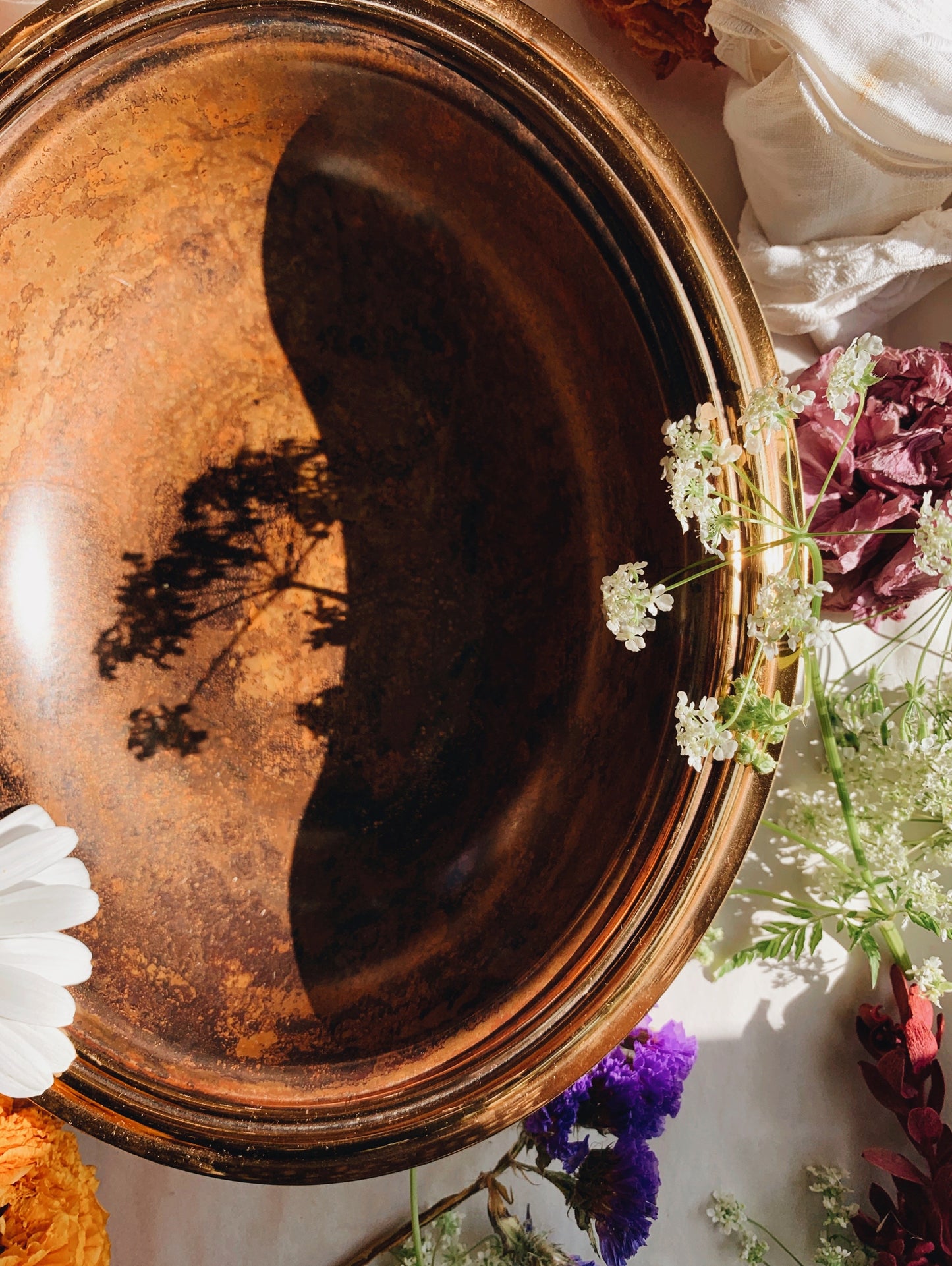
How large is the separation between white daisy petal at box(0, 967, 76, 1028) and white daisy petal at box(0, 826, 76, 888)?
0.06 metres

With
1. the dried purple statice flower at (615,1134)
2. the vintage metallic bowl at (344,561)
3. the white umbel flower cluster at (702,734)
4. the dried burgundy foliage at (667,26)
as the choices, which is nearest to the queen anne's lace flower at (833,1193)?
the dried purple statice flower at (615,1134)

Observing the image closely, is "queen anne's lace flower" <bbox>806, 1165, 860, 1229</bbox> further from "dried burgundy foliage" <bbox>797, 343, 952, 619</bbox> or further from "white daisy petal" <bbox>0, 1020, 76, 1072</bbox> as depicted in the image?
"white daisy petal" <bbox>0, 1020, 76, 1072</bbox>

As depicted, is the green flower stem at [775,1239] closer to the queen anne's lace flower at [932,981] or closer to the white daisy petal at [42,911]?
the queen anne's lace flower at [932,981]

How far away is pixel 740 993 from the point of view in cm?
88

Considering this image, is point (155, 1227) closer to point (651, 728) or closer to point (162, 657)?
point (162, 657)

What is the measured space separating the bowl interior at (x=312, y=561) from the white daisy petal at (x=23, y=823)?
0.10m

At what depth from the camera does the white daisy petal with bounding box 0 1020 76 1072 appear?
60 centimetres

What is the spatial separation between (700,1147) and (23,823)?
0.71m

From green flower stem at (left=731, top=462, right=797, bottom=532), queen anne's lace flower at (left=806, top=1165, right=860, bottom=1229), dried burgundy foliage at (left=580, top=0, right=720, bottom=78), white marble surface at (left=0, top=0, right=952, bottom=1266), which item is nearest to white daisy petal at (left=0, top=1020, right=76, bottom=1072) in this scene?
white marble surface at (left=0, top=0, right=952, bottom=1266)

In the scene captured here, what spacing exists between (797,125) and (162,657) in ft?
2.35

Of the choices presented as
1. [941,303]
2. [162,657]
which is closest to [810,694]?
[941,303]

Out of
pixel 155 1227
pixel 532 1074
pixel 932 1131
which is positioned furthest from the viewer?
pixel 155 1227

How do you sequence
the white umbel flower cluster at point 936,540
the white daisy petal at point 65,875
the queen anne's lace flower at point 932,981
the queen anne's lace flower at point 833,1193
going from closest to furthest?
the white umbel flower cluster at point 936,540
the white daisy petal at point 65,875
the queen anne's lace flower at point 932,981
the queen anne's lace flower at point 833,1193

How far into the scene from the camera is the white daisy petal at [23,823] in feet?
2.21
